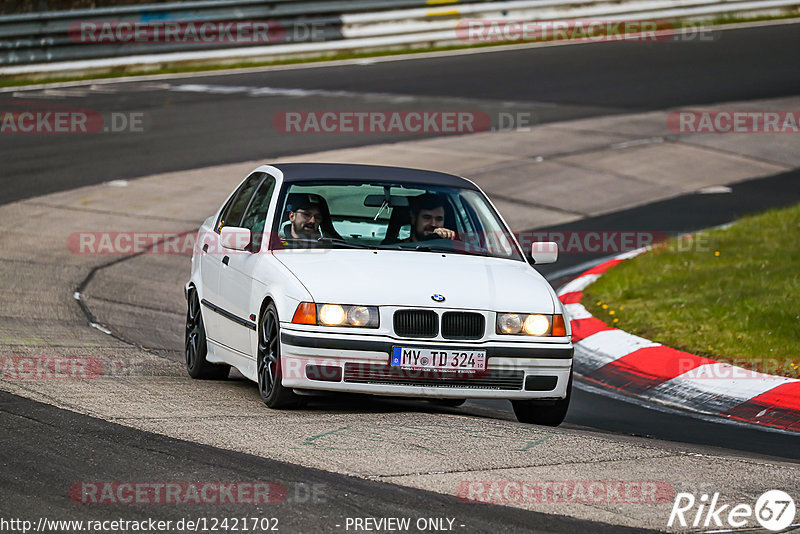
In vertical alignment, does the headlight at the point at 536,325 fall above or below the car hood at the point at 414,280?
below

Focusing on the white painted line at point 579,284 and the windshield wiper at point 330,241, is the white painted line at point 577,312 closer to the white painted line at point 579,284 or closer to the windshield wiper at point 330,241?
the white painted line at point 579,284

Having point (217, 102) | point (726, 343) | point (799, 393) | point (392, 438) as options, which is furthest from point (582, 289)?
point (217, 102)

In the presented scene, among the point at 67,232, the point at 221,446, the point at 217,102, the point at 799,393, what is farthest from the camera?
the point at 217,102

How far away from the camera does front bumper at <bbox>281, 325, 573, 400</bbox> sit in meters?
7.23

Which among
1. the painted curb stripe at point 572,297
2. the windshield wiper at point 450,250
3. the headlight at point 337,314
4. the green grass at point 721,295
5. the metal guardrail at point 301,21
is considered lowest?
the painted curb stripe at point 572,297

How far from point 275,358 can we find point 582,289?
18.7 feet

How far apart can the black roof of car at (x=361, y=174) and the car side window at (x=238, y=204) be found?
304 mm

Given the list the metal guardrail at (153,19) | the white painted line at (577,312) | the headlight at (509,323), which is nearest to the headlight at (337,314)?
the headlight at (509,323)

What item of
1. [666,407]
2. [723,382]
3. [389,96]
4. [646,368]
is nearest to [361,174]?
[666,407]

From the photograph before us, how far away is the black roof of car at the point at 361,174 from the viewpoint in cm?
855

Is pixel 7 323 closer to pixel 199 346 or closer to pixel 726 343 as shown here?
pixel 199 346

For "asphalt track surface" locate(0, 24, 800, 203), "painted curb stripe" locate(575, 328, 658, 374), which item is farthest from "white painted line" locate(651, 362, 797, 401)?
"asphalt track surface" locate(0, 24, 800, 203)

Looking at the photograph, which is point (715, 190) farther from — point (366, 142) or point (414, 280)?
point (414, 280)

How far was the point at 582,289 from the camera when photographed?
1261 centimetres
